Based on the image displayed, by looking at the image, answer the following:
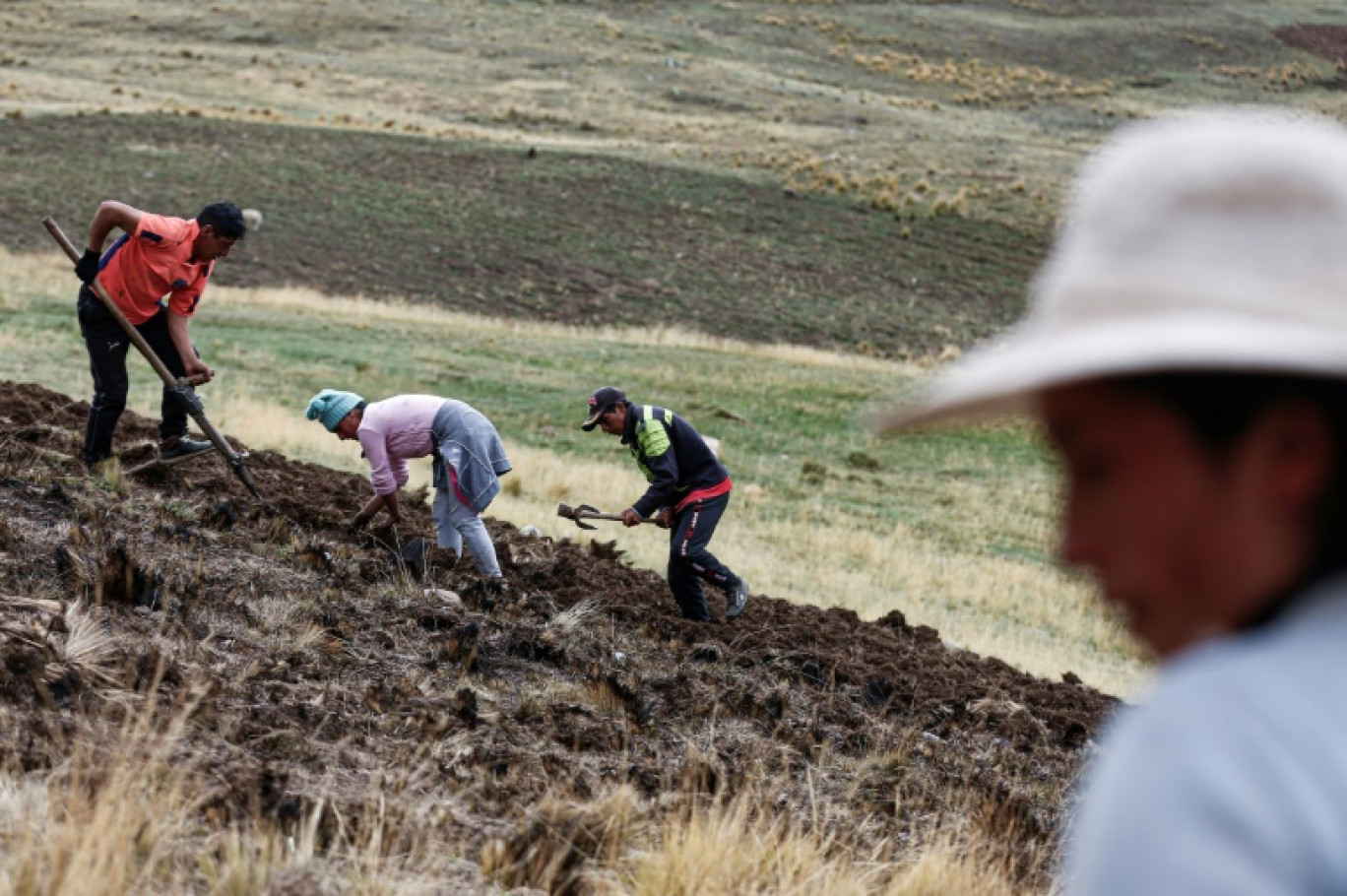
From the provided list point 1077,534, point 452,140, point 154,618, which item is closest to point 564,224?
point 452,140

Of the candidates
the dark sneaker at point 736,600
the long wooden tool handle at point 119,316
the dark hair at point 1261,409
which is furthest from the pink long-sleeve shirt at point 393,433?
the dark hair at point 1261,409

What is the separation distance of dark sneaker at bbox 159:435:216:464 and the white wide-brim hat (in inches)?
379

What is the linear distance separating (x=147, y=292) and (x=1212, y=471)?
9.64 m

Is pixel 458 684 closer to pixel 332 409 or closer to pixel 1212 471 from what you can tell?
pixel 332 409

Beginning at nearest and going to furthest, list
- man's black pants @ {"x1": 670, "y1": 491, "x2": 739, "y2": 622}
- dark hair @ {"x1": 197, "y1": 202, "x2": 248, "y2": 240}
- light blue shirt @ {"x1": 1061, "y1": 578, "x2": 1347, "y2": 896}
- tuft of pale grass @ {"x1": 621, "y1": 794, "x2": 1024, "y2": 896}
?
1. light blue shirt @ {"x1": 1061, "y1": 578, "x2": 1347, "y2": 896}
2. tuft of pale grass @ {"x1": 621, "y1": 794, "x2": 1024, "y2": 896}
3. dark hair @ {"x1": 197, "y1": 202, "x2": 248, "y2": 240}
4. man's black pants @ {"x1": 670, "y1": 491, "x2": 739, "y2": 622}

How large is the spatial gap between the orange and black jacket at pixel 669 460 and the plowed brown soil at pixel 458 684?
726 millimetres

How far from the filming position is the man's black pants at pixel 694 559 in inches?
388

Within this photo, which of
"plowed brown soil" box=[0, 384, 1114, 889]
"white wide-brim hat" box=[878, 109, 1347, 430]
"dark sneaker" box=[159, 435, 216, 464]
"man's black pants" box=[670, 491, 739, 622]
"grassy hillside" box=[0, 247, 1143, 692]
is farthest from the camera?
"grassy hillside" box=[0, 247, 1143, 692]

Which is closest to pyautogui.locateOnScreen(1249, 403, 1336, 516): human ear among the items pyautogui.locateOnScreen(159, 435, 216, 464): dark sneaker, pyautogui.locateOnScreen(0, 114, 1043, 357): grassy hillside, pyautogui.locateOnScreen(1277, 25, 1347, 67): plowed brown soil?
pyautogui.locateOnScreen(159, 435, 216, 464): dark sneaker

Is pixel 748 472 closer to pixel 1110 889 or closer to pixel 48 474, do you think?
pixel 48 474

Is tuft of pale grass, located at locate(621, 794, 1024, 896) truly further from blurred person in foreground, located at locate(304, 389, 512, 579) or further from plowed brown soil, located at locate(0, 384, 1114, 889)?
blurred person in foreground, located at locate(304, 389, 512, 579)

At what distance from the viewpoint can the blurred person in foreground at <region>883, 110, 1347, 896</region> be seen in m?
1.09

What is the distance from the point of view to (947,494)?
836 inches

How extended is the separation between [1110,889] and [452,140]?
5444 centimetres
